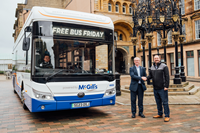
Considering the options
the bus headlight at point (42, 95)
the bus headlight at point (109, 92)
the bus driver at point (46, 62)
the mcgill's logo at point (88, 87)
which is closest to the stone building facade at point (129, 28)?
the bus headlight at point (109, 92)

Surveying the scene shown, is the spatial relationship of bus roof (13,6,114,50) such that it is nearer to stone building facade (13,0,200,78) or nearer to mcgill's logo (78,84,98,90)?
mcgill's logo (78,84,98,90)

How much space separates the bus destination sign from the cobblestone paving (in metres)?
2.40

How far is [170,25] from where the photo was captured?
1302 centimetres

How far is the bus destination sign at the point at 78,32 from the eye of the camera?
18.0 feet

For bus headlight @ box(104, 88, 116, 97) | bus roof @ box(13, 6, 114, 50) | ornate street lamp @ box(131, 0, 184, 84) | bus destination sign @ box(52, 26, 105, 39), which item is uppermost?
ornate street lamp @ box(131, 0, 184, 84)

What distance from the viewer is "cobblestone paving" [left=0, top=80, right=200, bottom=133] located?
487 cm

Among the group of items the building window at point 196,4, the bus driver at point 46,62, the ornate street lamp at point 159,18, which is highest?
the building window at point 196,4

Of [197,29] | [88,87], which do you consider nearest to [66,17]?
[88,87]

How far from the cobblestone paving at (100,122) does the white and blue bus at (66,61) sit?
47 centimetres

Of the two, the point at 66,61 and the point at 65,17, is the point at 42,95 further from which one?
the point at 65,17

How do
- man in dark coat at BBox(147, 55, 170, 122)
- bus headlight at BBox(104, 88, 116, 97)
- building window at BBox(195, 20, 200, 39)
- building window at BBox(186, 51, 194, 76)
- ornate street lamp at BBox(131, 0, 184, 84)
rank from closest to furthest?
man in dark coat at BBox(147, 55, 170, 122) < bus headlight at BBox(104, 88, 116, 97) < ornate street lamp at BBox(131, 0, 184, 84) < building window at BBox(195, 20, 200, 39) < building window at BBox(186, 51, 194, 76)

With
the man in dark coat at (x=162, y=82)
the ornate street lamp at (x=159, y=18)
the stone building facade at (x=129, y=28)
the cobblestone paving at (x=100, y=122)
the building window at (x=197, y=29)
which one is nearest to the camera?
the cobblestone paving at (x=100, y=122)

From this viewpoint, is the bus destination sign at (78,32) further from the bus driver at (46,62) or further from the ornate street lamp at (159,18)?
the ornate street lamp at (159,18)

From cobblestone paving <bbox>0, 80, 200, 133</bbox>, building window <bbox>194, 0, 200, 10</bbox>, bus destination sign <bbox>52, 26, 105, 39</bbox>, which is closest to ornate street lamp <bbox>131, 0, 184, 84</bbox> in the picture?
cobblestone paving <bbox>0, 80, 200, 133</bbox>
